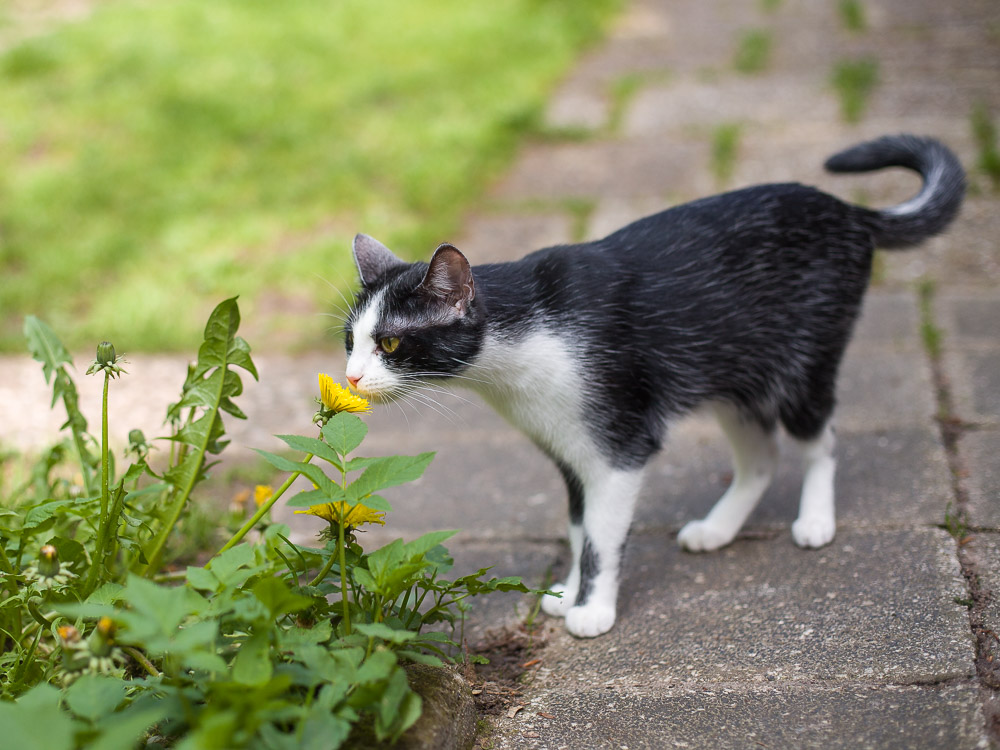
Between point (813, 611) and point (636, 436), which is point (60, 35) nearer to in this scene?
point (636, 436)

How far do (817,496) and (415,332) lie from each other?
3.85 feet

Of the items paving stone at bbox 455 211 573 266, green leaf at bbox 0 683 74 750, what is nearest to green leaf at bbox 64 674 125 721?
green leaf at bbox 0 683 74 750

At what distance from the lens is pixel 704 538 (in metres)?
2.64

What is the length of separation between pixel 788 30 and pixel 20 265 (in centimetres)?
539

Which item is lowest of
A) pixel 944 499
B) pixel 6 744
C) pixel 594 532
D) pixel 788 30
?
pixel 788 30

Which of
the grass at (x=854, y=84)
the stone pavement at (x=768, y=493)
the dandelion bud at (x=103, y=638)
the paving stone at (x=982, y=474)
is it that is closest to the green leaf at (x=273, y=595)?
the dandelion bud at (x=103, y=638)

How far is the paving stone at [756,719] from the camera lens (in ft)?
5.93

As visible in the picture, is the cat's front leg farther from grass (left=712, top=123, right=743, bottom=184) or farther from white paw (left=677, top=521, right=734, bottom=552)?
grass (left=712, top=123, right=743, bottom=184)

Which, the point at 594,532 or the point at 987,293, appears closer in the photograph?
the point at 594,532

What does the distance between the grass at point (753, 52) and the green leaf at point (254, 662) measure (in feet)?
18.9

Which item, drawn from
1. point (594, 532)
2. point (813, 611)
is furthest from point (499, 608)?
point (813, 611)

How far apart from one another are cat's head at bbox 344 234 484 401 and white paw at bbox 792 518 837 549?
0.97 meters

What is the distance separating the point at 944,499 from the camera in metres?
2.67

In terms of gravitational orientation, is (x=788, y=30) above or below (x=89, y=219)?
below
